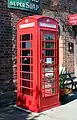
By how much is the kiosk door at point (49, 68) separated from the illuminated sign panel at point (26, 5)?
1400 millimetres

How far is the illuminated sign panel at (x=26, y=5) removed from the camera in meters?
8.37

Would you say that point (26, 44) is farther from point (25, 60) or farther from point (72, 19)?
point (72, 19)

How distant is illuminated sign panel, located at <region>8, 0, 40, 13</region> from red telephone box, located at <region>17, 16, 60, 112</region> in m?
0.71

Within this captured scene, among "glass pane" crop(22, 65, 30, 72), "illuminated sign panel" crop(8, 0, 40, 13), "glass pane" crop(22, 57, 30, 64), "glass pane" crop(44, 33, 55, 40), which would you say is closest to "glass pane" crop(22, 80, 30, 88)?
"glass pane" crop(22, 65, 30, 72)

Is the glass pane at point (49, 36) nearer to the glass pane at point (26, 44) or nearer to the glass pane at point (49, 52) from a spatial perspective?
the glass pane at point (49, 52)

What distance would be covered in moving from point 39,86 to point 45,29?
1453mm

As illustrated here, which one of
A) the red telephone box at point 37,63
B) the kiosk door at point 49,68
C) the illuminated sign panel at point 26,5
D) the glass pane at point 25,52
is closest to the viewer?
the red telephone box at point 37,63

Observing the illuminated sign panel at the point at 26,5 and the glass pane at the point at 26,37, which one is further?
the illuminated sign panel at the point at 26,5

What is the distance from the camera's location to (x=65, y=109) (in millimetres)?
7941

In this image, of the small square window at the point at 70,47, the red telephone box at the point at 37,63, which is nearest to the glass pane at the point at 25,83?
the red telephone box at the point at 37,63

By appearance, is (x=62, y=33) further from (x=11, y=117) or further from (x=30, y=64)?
(x=11, y=117)

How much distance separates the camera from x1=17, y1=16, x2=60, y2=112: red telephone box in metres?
7.51

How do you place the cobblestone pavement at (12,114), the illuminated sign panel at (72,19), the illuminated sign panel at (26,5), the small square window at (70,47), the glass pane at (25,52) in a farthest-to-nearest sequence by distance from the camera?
the small square window at (70,47) → the illuminated sign panel at (72,19) → the illuminated sign panel at (26,5) → the glass pane at (25,52) → the cobblestone pavement at (12,114)

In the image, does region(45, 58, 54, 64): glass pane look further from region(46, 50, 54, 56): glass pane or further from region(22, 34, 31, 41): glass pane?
region(22, 34, 31, 41): glass pane
